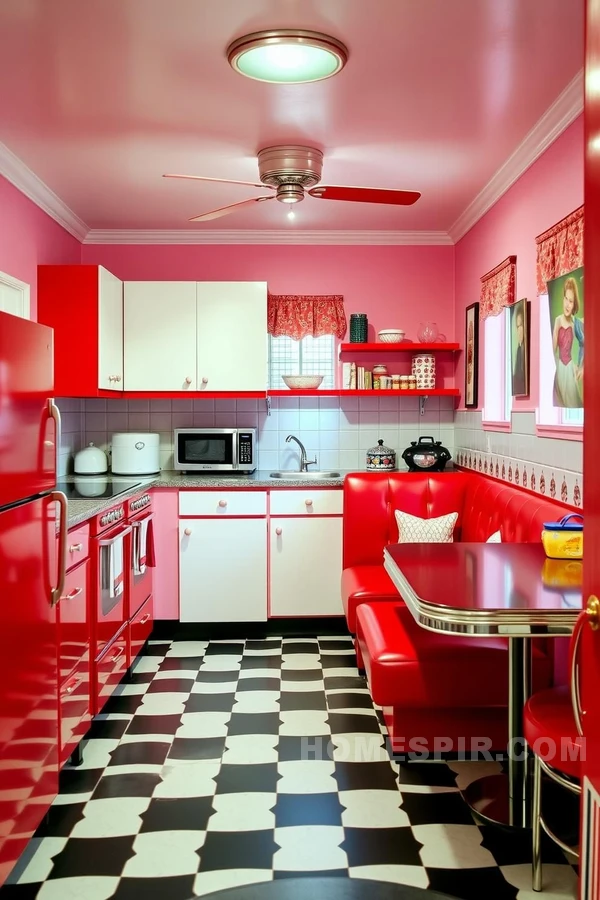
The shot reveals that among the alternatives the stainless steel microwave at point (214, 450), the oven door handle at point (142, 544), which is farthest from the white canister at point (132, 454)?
the oven door handle at point (142, 544)

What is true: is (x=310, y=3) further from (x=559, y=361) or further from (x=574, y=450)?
(x=574, y=450)

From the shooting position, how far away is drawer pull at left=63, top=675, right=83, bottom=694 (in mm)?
2621

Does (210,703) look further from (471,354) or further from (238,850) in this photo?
(471,354)

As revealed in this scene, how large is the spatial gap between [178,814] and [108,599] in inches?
40.2

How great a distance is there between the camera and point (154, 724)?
10.5ft

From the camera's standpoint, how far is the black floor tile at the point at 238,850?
2180 millimetres

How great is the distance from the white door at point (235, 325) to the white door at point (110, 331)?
487mm

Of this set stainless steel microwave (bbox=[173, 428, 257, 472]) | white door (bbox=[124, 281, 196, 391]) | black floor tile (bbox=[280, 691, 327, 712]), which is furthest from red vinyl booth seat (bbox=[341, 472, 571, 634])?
white door (bbox=[124, 281, 196, 391])

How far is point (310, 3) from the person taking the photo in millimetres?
2223

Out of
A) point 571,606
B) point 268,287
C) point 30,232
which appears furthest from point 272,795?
point 268,287

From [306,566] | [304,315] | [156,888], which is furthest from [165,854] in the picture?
[304,315]

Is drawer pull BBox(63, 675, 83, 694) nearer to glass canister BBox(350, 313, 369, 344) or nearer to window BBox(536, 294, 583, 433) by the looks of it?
window BBox(536, 294, 583, 433)

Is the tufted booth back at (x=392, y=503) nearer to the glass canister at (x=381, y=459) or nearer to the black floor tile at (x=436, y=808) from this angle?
the glass canister at (x=381, y=459)

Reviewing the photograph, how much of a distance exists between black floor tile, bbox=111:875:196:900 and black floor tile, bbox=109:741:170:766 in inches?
29.2
